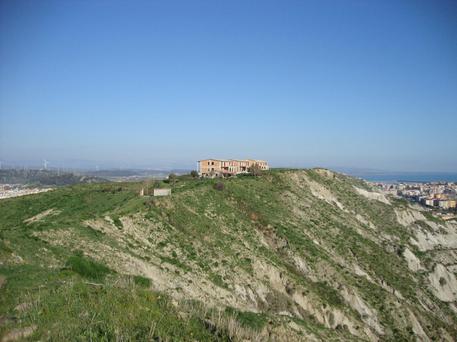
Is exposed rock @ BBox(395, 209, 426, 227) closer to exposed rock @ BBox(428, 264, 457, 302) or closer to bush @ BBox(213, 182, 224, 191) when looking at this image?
exposed rock @ BBox(428, 264, 457, 302)

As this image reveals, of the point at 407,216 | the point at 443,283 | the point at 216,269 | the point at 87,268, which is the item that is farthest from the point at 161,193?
the point at 407,216

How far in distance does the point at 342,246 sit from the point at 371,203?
34.0 m

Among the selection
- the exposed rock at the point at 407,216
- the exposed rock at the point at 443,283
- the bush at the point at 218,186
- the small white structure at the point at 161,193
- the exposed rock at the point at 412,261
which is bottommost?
the exposed rock at the point at 443,283

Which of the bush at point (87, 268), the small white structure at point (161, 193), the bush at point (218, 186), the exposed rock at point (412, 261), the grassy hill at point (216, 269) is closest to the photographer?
the grassy hill at point (216, 269)

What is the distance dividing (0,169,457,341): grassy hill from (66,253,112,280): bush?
4.1 inches

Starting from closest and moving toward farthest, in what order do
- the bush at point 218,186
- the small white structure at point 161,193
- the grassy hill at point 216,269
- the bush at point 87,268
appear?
the grassy hill at point 216,269
the bush at point 87,268
the small white structure at point 161,193
the bush at point 218,186

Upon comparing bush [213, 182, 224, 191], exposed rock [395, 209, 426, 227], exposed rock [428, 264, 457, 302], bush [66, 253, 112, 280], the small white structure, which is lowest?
exposed rock [428, 264, 457, 302]

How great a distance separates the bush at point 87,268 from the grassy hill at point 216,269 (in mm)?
103

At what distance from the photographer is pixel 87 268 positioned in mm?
22281

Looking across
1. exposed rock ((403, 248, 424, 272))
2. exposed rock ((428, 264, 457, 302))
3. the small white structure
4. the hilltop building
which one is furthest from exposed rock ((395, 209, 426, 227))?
the small white structure

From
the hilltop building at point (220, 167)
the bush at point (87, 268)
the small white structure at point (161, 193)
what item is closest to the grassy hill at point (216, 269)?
the bush at point (87, 268)

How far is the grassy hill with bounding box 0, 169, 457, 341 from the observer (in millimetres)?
14789

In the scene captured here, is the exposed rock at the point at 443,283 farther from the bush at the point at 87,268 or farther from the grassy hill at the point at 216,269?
the bush at the point at 87,268

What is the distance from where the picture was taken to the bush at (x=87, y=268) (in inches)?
851
